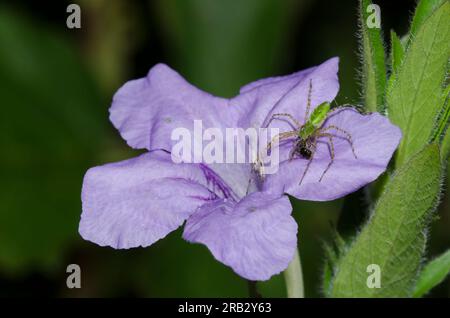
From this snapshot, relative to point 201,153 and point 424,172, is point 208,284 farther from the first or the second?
point 424,172

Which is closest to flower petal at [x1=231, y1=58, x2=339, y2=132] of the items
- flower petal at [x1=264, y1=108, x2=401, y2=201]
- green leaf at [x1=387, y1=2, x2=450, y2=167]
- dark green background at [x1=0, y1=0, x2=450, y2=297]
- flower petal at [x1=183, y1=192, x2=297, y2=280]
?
flower petal at [x1=264, y1=108, x2=401, y2=201]

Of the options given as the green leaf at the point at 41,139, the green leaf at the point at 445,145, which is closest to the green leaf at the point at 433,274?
the green leaf at the point at 445,145

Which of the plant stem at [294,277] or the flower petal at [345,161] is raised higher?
the flower petal at [345,161]

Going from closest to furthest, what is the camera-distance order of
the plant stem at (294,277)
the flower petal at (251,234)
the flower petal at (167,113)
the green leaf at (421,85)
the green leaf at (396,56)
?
the flower petal at (251,234) → the green leaf at (421,85) → the green leaf at (396,56) → the plant stem at (294,277) → the flower petal at (167,113)

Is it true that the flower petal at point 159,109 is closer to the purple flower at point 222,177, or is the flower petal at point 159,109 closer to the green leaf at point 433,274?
the purple flower at point 222,177

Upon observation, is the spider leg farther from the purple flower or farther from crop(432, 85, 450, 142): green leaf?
crop(432, 85, 450, 142): green leaf

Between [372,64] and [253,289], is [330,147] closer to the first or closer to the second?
[372,64]
